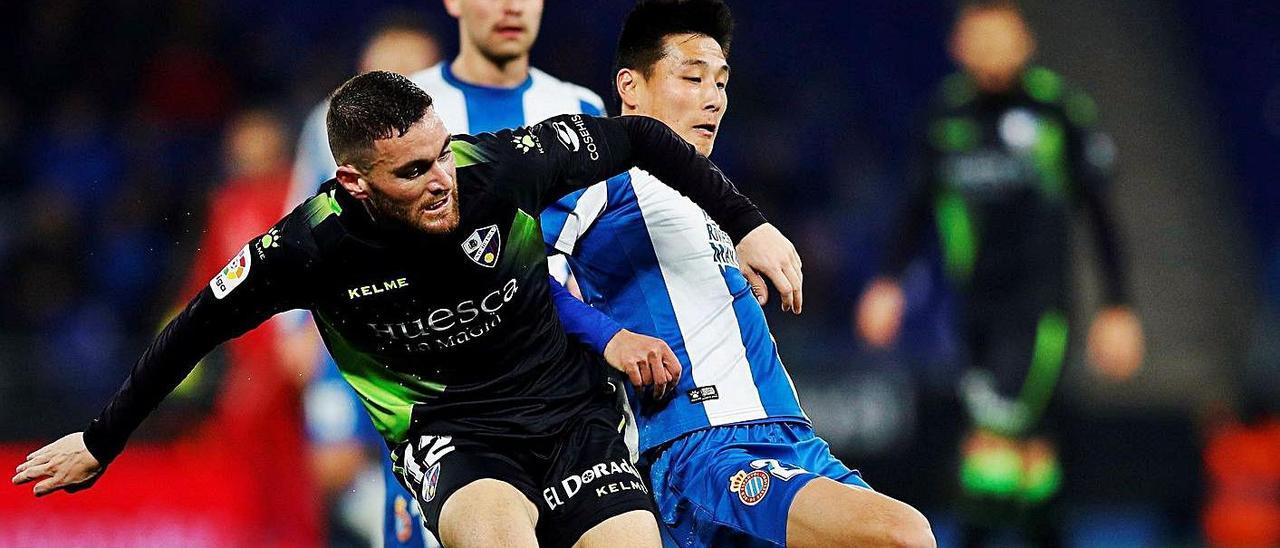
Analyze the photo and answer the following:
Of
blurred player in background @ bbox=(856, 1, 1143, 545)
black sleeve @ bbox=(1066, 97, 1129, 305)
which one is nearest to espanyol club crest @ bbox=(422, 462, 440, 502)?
blurred player in background @ bbox=(856, 1, 1143, 545)

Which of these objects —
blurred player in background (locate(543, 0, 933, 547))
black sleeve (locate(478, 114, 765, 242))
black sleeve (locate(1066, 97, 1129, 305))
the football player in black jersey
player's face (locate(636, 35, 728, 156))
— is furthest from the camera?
black sleeve (locate(1066, 97, 1129, 305))

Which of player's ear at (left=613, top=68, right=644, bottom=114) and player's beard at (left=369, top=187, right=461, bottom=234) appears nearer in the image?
player's beard at (left=369, top=187, right=461, bottom=234)

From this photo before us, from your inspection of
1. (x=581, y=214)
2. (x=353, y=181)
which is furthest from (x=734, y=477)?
(x=353, y=181)

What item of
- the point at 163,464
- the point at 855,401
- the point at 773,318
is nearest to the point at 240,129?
the point at 163,464

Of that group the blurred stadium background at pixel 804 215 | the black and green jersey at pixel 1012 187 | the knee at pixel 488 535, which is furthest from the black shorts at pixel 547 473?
the black and green jersey at pixel 1012 187

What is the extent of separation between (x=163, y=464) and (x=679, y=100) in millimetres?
3977

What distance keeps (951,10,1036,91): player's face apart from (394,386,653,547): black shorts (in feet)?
12.2

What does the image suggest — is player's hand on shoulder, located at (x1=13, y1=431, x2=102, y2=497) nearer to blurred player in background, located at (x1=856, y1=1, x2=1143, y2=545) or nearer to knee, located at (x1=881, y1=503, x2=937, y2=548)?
knee, located at (x1=881, y1=503, x2=937, y2=548)

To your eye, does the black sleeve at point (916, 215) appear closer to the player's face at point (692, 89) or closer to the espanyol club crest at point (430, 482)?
the player's face at point (692, 89)

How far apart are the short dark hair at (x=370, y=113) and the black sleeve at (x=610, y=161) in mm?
324

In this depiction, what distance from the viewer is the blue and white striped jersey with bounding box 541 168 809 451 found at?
3777mm

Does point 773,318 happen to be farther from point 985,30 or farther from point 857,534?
point 857,534

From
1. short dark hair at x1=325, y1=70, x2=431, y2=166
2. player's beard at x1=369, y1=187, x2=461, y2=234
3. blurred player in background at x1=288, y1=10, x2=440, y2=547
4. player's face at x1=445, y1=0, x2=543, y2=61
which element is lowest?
blurred player in background at x1=288, y1=10, x2=440, y2=547

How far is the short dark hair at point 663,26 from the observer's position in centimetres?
411
